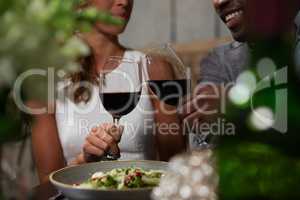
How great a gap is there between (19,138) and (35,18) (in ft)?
0.41

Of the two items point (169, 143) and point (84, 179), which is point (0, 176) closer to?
point (84, 179)

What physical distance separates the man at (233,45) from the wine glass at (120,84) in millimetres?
152

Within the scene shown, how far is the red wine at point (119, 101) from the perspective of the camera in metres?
1.13

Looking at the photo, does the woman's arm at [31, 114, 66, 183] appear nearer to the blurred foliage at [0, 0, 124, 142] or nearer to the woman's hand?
the woman's hand

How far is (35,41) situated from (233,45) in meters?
1.69

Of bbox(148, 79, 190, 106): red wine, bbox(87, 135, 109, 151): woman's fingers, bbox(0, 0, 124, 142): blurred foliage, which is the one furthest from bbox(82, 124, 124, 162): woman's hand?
bbox(0, 0, 124, 142): blurred foliage

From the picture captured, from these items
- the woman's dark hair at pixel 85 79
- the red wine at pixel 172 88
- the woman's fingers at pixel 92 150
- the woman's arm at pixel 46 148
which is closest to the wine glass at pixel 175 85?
the red wine at pixel 172 88

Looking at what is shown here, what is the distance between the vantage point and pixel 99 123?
5.69 feet

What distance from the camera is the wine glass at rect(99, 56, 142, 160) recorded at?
43.9 inches

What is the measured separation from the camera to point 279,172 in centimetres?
64

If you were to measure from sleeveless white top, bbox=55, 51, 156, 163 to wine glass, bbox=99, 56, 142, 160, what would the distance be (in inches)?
20.0

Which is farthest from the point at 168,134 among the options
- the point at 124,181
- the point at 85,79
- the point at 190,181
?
the point at 190,181

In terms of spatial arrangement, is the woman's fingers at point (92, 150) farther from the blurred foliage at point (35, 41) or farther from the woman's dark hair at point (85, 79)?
the blurred foliage at point (35, 41)

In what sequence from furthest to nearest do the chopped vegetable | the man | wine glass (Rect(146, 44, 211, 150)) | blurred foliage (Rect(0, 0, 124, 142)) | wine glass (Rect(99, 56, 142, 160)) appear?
1. wine glass (Rect(146, 44, 211, 150))
2. wine glass (Rect(99, 56, 142, 160))
3. the chopped vegetable
4. the man
5. blurred foliage (Rect(0, 0, 124, 142))
